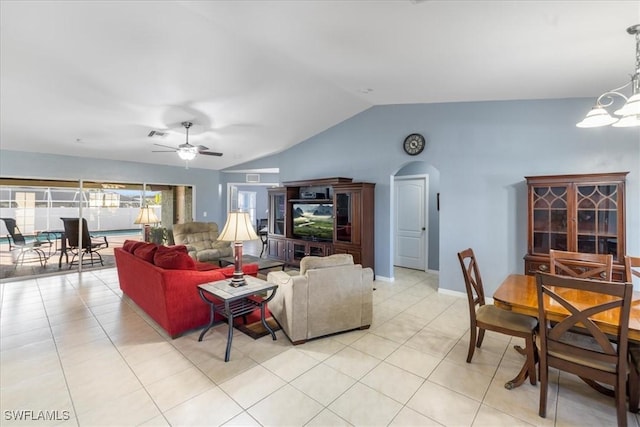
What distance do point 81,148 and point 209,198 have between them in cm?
330

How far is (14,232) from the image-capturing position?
18.6 feet

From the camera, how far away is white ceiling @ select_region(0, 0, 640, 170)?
2.30 meters

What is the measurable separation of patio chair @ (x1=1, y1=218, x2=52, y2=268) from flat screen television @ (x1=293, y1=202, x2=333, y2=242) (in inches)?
206

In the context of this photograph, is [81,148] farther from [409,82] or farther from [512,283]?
[512,283]

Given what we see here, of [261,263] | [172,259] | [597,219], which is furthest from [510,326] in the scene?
[261,263]

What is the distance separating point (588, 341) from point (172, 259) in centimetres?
377

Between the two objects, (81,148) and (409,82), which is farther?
(81,148)

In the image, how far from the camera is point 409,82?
3.81 meters

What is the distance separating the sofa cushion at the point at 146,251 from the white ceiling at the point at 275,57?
6.63 ft

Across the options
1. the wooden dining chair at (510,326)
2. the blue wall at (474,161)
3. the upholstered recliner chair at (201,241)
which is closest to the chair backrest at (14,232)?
the blue wall at (474,161)

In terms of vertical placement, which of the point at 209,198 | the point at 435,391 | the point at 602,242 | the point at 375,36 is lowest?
the point at 435,391

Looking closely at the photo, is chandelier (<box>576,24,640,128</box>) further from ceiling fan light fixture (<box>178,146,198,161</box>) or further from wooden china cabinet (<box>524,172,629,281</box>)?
ceiling fan light fixture (<box>178,146,198,161</box>)

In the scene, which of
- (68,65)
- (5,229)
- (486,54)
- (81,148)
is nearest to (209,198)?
(81,148)

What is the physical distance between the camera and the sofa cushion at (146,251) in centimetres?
351
